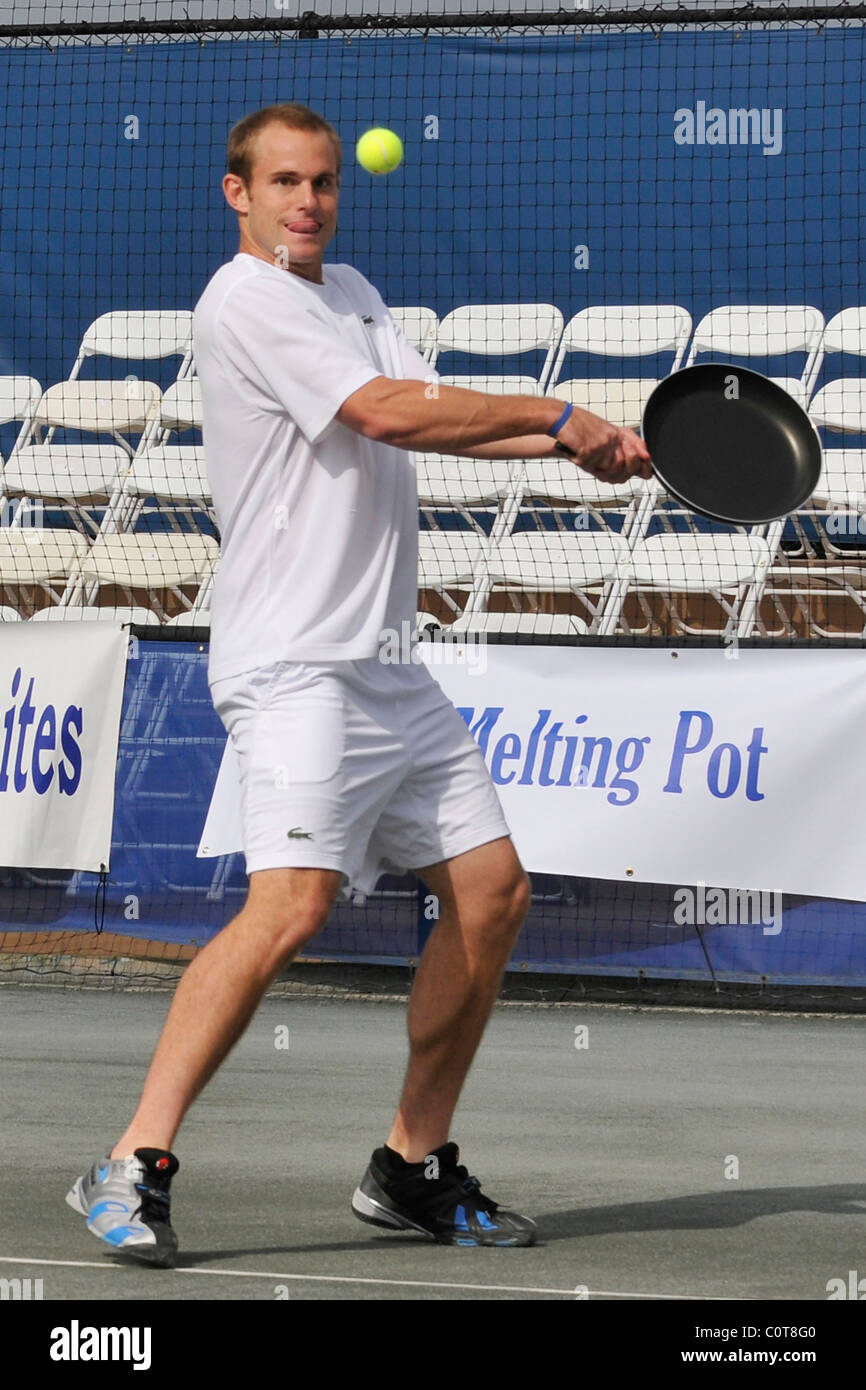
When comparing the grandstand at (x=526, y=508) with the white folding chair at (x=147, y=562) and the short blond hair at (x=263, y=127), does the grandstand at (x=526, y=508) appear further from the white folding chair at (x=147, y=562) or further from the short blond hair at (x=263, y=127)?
the short blond hair at (x=263, y=127)

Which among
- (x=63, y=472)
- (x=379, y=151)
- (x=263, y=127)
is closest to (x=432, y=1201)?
(x=263, y=127)

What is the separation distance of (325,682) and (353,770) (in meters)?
0.16

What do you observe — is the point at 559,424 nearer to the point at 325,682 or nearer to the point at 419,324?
the point at 325,682

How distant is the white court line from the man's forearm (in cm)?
136

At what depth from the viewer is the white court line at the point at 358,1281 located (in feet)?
11.0

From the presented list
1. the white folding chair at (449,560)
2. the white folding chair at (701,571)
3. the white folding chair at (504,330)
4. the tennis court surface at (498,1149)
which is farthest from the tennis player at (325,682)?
the white folding chair at (504,330)

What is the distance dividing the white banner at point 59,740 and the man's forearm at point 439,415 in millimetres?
4484

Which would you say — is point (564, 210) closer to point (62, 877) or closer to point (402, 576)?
point (62, 877)

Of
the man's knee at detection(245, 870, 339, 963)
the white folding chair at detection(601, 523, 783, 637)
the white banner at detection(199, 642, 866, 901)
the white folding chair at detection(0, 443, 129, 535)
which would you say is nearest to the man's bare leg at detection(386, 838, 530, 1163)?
the man's knee at detection(245, 870, 339, 963)

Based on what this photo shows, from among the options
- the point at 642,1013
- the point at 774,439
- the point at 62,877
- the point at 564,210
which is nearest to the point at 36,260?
the point at 564,210

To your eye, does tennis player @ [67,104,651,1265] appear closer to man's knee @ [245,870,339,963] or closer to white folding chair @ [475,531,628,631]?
man's knee @ [245,870,339,963]

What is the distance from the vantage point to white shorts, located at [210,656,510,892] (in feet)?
12.1

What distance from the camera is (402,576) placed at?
3900 mm

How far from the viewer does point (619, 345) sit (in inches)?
434
